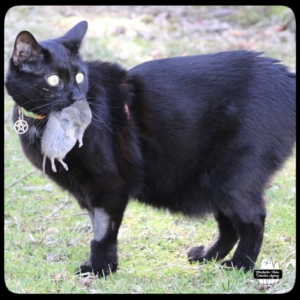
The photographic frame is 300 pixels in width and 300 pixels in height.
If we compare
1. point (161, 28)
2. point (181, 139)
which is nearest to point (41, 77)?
point (181, 139)

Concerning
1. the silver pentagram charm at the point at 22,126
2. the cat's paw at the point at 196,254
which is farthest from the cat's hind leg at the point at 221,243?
the silver pentagram charm at the point at 22,126

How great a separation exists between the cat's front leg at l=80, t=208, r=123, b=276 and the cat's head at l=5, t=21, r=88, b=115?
2.17 ft

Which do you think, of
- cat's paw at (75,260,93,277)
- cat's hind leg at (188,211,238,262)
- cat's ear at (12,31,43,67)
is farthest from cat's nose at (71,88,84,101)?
cat's hind leg at (188,211,238,262)

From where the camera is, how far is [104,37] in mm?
6324

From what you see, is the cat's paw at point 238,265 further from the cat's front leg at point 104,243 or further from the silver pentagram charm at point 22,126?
the silver pentagram charm at point 22,126

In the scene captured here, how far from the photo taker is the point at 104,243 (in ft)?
9.77

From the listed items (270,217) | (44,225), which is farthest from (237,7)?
(44,225)

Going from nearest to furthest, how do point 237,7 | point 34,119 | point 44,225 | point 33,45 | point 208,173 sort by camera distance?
point 33,45 → point 34,119 → point 208,173 → point 44,225 → point 237,7

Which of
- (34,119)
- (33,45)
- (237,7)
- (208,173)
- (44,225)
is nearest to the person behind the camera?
(33,45)

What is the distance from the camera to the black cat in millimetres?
2922

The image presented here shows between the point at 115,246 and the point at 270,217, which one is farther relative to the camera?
the point at 270,217

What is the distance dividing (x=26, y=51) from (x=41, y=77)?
0.15 metres

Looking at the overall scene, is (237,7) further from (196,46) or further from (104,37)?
(104,37)

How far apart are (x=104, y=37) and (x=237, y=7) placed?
2181 millimetres
